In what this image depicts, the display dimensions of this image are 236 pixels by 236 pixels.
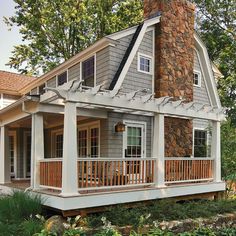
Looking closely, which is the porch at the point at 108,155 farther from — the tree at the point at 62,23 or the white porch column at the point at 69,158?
the tree at the point at 62,23

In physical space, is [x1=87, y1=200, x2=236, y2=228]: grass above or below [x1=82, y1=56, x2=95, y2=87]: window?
below

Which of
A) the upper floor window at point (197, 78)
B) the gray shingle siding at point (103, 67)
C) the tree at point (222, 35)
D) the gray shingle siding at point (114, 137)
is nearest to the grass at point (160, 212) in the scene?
the gray shingle siding at point (114, 137)

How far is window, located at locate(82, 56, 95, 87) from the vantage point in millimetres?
12139

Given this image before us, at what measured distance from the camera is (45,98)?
27.9ft

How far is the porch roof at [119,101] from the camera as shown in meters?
7.43

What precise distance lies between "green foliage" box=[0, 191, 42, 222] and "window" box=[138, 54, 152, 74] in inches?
250

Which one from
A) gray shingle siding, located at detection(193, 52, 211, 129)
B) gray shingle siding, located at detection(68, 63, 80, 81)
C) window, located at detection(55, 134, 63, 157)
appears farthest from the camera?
gray shingle siding, located at detection(193, 52, 211, 129)

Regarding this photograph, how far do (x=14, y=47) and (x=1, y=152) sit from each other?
51.1 ft

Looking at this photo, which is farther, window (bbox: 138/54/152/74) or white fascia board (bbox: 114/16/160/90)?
window (bbox: 138/54/152/74)

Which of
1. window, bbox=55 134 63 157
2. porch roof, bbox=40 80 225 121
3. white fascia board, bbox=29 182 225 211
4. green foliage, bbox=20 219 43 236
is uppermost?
porch roof, bbox=40 80 225 121

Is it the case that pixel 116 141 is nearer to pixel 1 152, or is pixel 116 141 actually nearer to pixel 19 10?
pixel 1 152

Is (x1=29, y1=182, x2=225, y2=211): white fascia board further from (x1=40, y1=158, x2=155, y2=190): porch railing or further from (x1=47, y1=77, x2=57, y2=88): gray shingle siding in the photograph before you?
(x1=47, y1=77, x2=57, y2=88): gray shingle siding

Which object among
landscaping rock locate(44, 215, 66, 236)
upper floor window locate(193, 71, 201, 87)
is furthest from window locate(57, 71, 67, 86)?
landscaping rock locate(44, 215, 66, 236)

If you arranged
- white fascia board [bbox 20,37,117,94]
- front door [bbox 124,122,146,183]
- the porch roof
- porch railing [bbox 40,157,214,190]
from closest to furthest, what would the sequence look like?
the porch roof < porch railing [bbox 40,157,214,190] < white fascia board [bbox 20,37,117,94] < front door [bbox 124,122,146,183]
